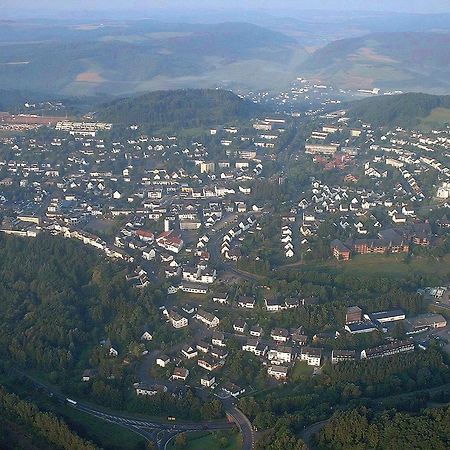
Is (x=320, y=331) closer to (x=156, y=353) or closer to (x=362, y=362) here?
(x=362, y=362)

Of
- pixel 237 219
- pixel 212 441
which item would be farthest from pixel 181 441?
pixel 237 219

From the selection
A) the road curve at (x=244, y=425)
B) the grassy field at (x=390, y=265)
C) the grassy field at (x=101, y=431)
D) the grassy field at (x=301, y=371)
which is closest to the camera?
the road curve at (x=244, y=425)

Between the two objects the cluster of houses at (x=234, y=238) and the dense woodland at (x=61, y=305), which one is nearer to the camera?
the dense woodland at (x=61, y=305)

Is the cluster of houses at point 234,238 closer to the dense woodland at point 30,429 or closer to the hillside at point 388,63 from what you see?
the dense woodland at point 30,429

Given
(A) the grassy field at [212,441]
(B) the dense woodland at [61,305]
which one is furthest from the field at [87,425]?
(B) the dense woodland at [61,305]

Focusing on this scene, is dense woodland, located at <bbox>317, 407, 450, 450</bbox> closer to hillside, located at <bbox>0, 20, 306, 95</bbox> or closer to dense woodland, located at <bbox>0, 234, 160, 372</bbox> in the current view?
dense woodland, located at <bbox>0, 234, 160, 372</bbox>

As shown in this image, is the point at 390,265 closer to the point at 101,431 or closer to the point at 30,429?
the point at 101,431

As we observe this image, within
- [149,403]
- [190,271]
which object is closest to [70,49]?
[190,271]
